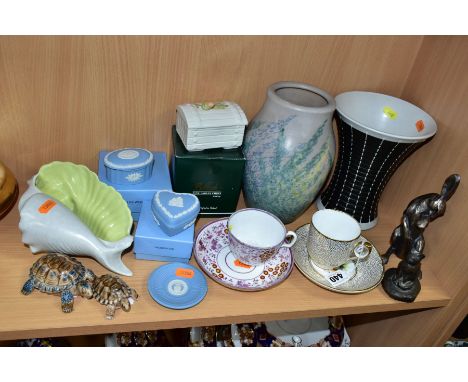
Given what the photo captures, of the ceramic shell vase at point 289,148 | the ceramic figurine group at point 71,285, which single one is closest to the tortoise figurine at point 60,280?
the ceramic figurine group at point 71,285

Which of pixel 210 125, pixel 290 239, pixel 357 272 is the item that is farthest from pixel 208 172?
pixel 357 272

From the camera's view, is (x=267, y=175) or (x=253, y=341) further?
(x=253, y=341)

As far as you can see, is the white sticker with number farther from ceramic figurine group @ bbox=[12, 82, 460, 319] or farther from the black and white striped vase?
the black and white striped vase

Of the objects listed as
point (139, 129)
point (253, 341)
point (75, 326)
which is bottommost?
point (253, 341)

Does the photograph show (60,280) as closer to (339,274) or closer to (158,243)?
(158,243)

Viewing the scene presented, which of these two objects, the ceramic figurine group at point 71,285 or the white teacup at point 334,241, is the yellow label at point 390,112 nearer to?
the white teacup at point 334,241

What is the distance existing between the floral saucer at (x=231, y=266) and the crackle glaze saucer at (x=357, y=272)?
0.02 m

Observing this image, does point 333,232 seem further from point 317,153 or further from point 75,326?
point 75,326

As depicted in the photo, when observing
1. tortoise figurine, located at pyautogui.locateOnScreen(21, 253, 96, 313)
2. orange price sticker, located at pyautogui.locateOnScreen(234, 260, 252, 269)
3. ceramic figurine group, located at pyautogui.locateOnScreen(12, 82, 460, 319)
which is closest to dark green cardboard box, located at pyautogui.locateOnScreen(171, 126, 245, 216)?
ceramic figurine group, located at pyautogui.locateOnScreen(12, 82, 460, 319)

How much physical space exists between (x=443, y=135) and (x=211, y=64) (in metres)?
0.42

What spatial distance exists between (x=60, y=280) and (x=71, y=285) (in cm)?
2

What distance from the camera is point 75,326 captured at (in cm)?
65

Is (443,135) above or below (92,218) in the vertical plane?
above

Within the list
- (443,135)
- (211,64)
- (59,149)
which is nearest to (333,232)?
(443,135)
